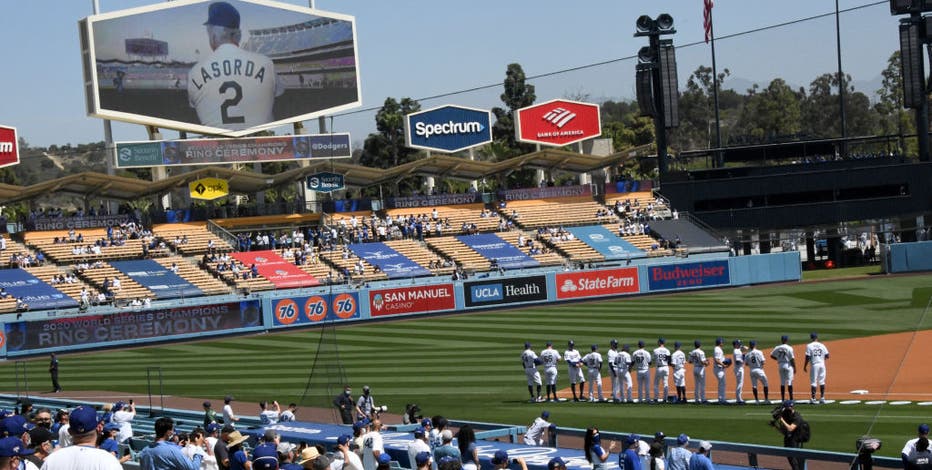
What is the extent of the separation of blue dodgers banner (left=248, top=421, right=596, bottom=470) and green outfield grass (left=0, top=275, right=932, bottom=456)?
17.2 feet

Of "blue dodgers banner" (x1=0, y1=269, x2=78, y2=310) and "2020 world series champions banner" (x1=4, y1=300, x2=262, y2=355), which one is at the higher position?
"blue dodgers banner" (x1=0, y1=269, x2=78, y2=310)

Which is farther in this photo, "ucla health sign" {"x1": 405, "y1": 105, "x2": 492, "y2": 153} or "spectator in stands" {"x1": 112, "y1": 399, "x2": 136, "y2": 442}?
"ucla health sign" {"x1": 405, "y1": 105, "x2": 492, "y2": 153}

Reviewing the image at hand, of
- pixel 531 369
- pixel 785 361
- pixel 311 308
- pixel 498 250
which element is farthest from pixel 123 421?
pixel 498 250

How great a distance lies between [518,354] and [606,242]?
2806cm

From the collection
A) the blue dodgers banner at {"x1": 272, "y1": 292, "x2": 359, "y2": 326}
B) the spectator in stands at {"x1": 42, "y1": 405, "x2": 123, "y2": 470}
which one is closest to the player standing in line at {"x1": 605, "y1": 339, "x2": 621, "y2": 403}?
the spectator in stands at {"x1": 42, "y1": 405, "x2": 123, "y2": 470}

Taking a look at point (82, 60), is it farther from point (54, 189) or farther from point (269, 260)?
point (269, 260)

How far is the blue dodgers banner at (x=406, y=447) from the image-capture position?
1449 centimetres

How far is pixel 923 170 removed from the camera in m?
62.0

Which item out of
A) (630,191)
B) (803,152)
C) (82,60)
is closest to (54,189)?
(82,60)

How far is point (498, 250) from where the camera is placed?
61.0m

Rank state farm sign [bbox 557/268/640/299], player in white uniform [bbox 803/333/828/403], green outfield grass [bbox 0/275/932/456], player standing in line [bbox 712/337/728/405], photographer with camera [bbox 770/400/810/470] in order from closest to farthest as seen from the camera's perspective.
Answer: photographer with camera [bbox 770/400/810/470], green outfield grass [bbox 0/275/932/456], player in white uniform [bbox 803/333/828/403], player standing in line [bbox 712/337/728/405], state farm sign [bbox 557/268/640/299]

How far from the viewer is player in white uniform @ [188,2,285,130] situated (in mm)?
59469

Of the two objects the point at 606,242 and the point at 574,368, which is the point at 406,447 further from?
the point at 606,242

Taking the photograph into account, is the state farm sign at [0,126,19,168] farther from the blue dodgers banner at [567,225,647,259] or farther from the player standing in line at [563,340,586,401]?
the player standing in line at [563,340,586,401]
